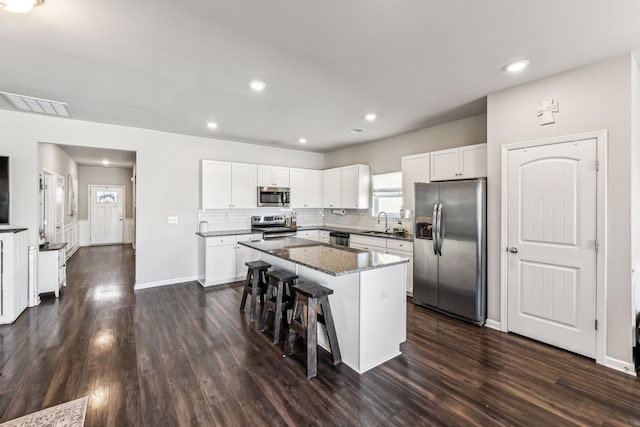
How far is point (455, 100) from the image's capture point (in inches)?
137

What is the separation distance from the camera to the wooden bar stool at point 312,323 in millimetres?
2408

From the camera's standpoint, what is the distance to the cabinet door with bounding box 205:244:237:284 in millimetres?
4926

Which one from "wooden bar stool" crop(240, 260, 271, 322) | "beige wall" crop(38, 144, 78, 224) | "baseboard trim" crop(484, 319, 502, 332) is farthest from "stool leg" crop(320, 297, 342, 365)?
"beige wall" crop(38, 144, 78, 224)

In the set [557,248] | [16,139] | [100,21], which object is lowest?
[557,248]

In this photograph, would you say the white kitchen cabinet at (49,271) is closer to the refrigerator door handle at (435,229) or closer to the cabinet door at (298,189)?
the cabinet door at (298,189)

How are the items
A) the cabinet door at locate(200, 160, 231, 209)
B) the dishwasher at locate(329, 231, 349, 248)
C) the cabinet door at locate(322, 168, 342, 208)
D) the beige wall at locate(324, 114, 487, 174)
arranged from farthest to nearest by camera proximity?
the cabinet door at locate(322, 168, 342, 208)
the dishwasher at locate(329, 231, 349, 248)
the cabinet door at locate(200, 160, 231, 209)
the beige wall at locate(324, 114, 487, 174)

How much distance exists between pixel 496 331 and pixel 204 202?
15.6 ft

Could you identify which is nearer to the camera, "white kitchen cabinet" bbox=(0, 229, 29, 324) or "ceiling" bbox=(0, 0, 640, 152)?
"ceiling" bbox=(0, 0, 640, 152)

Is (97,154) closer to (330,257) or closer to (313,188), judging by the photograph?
(313,188)

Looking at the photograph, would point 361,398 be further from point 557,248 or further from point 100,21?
point 100,21

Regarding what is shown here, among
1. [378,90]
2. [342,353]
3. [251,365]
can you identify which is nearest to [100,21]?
[378,90]

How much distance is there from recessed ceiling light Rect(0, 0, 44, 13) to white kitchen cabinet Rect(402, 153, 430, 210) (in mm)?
4166

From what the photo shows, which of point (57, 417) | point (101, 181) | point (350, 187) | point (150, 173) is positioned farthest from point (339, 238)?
point (101, 181)

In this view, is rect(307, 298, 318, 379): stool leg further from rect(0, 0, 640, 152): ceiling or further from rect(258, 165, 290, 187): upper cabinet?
rect(258, 165, 290, 187): upper cabinet
